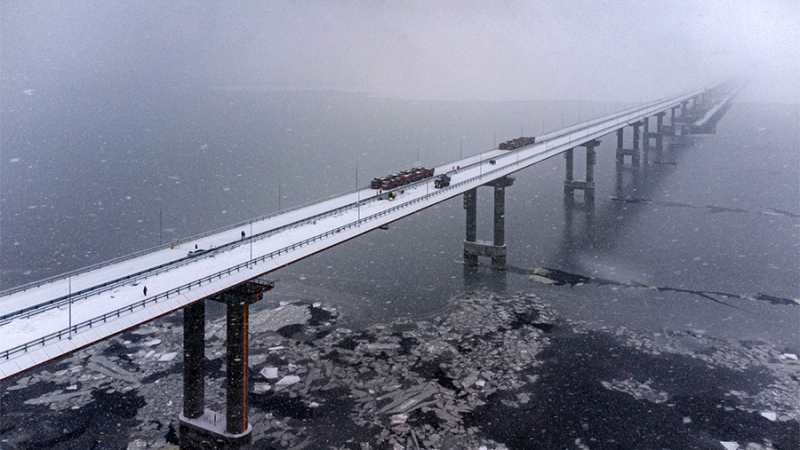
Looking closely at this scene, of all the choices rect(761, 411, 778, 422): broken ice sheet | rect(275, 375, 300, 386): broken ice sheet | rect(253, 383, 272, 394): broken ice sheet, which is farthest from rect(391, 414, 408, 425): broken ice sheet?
rect(761, 411, 778, 422): broken ice sheet

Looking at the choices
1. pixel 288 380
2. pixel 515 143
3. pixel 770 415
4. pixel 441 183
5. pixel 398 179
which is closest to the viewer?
pixel 770 415

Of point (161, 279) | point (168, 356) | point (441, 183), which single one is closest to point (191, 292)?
point (161, 279)

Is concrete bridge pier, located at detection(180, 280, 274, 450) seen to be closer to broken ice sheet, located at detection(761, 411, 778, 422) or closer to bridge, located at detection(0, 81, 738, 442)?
bridge, located at detection(0, 81, 738, 442)

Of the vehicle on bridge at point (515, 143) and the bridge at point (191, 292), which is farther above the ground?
the vehicle on bridge at point (515, 143)

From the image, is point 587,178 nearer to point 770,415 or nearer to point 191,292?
point 770,415

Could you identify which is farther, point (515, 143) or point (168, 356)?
point (515, 143)

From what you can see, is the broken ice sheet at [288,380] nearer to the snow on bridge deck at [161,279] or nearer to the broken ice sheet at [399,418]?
the broken ice sheet at [399,418]

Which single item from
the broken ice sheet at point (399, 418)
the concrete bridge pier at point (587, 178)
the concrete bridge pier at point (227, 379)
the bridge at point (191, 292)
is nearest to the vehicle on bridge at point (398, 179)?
the bridge at point (191, 292)
